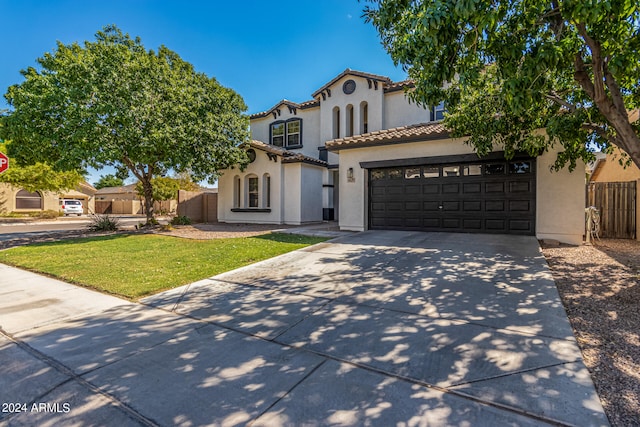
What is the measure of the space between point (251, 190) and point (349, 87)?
850 centimetres

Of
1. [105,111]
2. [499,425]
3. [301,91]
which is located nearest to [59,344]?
[499,425]

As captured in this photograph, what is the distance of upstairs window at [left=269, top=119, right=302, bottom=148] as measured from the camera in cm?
2065

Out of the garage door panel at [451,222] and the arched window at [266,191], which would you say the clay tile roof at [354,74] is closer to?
the arched window at [266,191]

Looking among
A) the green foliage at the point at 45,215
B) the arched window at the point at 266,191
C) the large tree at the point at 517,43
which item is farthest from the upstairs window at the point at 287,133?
the green foliage at the point at 45,215

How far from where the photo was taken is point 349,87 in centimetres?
Answer: 1827

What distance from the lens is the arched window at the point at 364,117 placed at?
18000 millimetres

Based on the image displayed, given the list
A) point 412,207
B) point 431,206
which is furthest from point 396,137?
point 431,206

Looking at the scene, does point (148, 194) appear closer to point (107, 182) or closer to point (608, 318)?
point (608, 318)

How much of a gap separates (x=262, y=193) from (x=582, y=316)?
1570 cm

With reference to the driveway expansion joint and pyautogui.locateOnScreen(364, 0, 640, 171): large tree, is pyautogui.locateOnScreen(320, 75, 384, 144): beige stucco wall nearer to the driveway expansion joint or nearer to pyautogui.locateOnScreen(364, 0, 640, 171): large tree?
pyautogui.locateOnScreen(364, 0, 640, 171): large tree

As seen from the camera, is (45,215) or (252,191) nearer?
(252,191)

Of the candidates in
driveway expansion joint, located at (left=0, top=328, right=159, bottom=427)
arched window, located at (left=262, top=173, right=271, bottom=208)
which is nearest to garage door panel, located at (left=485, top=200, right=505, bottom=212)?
driveway expansion joint, located at (left=0, top=328, right=159, bottom=427)

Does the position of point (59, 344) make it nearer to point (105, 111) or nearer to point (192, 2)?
point (105, 111)

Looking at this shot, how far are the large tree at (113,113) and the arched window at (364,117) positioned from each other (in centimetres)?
769
